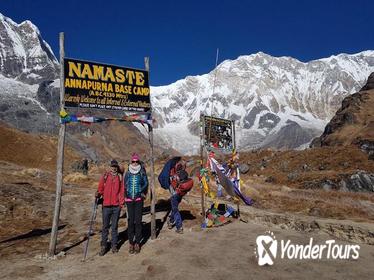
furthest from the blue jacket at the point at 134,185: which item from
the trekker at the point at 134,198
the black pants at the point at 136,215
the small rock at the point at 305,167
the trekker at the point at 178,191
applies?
the small rock at the point at 305,167

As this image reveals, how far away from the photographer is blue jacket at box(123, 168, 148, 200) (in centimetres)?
1220

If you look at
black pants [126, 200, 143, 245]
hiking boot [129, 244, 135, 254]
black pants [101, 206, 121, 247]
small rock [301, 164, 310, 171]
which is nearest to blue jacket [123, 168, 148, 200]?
black pants [126, 200, 143, 245]

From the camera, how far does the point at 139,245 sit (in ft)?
39.9

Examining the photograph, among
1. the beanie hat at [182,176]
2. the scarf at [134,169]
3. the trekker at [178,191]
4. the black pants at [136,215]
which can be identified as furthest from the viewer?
the beanie hat at [182,176]

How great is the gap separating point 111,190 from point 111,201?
1.01 ft

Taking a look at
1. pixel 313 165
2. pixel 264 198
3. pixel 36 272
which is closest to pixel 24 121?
pixel 313 165

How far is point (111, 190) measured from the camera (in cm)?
1190

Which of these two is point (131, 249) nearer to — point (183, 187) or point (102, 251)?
point (102, 251)

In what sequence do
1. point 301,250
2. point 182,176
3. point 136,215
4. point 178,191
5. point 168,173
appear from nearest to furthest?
1. point 301,250
2. point 136,215
3. point 178,191
4. point 182,176
5. point 168,173

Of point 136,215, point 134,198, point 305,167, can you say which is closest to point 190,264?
point 136,215

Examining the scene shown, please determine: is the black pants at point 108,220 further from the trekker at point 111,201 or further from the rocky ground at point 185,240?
the rocky ground at point 185,240

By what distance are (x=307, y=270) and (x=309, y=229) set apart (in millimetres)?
4832

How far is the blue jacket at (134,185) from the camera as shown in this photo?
40.0 feet

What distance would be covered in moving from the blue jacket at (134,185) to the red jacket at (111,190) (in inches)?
9.3
